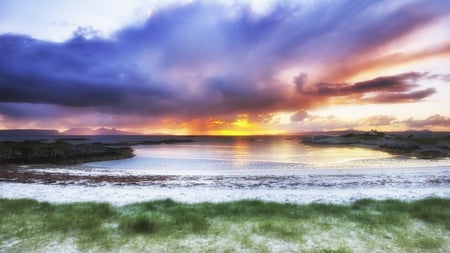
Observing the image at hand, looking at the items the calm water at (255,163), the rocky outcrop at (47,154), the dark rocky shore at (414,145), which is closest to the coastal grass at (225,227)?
the calm water at (255,163)

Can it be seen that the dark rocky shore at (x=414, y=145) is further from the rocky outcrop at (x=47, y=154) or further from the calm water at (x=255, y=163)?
the rocky outcrop at (x=47, y=154)

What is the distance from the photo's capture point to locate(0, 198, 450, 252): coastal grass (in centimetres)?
834

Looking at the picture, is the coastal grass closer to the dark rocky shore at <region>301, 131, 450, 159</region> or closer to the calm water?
the calm water

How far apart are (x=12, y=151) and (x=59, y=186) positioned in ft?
99.6

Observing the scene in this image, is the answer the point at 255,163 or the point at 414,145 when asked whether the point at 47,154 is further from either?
the point at 414,145

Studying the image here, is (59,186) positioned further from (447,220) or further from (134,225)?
(447,220)

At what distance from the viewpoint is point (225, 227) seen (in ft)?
32.8

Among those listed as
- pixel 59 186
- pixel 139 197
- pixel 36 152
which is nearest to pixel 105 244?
pixel 139 197

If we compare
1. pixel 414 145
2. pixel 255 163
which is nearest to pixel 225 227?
pixel 255 163

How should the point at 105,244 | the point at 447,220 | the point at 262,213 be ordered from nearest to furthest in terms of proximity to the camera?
the point at 105,244
the point at 447,220
the point at 262,213

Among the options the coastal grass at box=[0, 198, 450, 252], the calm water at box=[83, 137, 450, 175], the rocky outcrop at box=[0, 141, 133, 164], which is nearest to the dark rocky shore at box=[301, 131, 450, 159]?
the calm water at box=[83, 137, 450, 175]

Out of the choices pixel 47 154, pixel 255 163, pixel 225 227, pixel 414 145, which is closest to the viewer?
pixel 225 227

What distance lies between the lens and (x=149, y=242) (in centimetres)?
856

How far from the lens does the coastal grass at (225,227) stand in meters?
8.34
